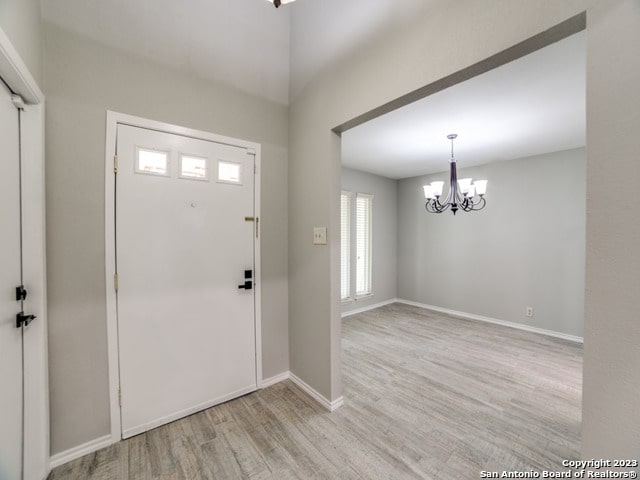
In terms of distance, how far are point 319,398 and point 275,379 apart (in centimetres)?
51

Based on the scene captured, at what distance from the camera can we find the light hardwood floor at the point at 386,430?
1.58 m

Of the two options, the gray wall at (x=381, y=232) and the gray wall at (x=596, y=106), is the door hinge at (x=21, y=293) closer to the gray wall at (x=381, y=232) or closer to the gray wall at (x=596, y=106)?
the gray wall at (x=596, y=106)

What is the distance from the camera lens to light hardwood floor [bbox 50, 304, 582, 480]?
5.17 feet

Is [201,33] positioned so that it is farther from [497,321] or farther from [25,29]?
[497,321]

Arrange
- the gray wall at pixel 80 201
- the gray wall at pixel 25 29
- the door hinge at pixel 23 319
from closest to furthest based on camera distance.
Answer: the gray wall at pixel 25 29 < the door hinge at pixel 23 319 < the gray wall at pixel 80 201

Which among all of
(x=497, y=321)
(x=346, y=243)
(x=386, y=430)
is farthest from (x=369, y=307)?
(x=386, y=430)

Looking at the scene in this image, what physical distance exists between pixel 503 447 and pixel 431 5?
110 inches

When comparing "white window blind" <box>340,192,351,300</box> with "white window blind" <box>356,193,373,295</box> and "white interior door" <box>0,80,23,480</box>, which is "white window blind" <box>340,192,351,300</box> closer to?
"white window blind" <box>356,193,373,295</box>

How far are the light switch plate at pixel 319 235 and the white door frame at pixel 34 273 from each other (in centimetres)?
172

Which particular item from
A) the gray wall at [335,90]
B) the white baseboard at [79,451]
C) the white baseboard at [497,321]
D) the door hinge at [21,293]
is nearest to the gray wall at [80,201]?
the white baseboard at [79,451]

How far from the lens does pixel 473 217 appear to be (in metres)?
4.52

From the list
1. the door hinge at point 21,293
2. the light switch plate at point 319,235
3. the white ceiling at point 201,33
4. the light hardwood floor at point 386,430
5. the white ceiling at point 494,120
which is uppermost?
the white ceiling at point 201,33

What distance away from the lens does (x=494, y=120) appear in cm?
274

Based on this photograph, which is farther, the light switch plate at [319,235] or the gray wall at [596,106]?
the light switch plate at [319,235]
